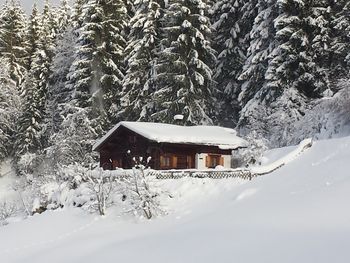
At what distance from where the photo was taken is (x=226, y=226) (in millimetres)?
15383

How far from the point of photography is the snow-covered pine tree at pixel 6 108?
4406 cm

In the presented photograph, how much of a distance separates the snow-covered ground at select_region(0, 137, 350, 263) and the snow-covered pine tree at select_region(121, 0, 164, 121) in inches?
579

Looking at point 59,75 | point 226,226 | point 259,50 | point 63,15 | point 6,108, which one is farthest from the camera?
point 63,15

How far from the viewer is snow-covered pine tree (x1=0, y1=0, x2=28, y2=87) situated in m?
52.8

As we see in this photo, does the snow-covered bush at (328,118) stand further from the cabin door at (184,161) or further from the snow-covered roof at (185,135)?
the cabin door at (184,161)

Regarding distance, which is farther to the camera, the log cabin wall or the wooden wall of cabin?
the wooden wall of cabin

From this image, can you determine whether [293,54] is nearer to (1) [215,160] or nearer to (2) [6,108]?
(1) [215,160]

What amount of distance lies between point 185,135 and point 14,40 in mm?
31266

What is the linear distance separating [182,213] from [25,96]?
100 feet

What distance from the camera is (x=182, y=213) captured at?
1978cm

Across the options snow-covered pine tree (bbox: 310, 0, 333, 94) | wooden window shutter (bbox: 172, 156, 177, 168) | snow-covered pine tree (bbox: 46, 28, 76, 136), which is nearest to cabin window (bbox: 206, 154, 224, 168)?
wooden window shutter (bbox: 172, 156, 177, 168)

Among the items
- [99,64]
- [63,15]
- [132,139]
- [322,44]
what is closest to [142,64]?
[99,64]

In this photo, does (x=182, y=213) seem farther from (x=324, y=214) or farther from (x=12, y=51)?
(x=12, y=51)

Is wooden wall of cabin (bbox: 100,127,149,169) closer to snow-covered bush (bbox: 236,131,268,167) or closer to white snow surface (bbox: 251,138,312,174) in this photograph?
snow-covered bush (bbox: 236,131,268,167)
